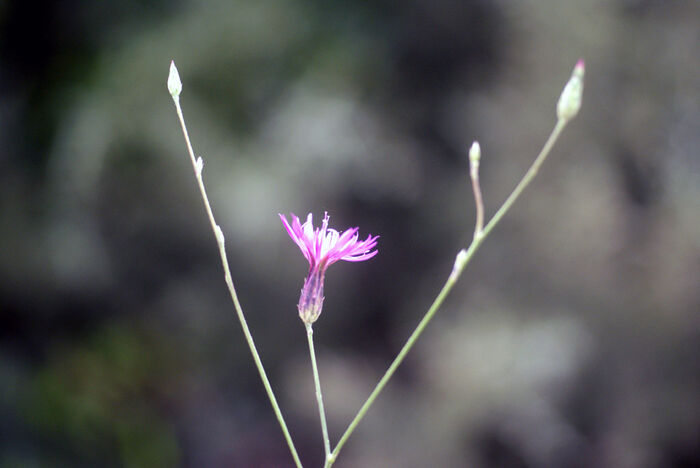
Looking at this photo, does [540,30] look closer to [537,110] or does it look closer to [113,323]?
[537,110]

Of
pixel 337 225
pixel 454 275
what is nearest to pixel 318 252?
pixel 454 275

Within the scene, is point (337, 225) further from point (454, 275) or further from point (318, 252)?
point (454, 275)

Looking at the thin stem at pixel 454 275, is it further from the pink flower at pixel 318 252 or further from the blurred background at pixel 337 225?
the blurred background at pixel 337 225

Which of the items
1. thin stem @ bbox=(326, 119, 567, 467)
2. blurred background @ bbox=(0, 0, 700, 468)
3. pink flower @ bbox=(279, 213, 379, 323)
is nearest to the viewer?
thin stem @ bbox=(326, 119, 567, 467)

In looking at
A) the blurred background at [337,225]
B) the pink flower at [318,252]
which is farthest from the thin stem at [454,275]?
the blurred background at [337,225]

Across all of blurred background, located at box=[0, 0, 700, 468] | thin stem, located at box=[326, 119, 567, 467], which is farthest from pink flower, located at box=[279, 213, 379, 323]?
blurred background, located at box=[0, 0, 700, 468]

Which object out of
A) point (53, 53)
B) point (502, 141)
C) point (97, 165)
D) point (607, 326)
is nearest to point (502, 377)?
point (607, 326)

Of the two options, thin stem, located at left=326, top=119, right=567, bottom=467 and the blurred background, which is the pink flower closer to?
thin stem, located at left=326, top=119, right=567, bottom=467
